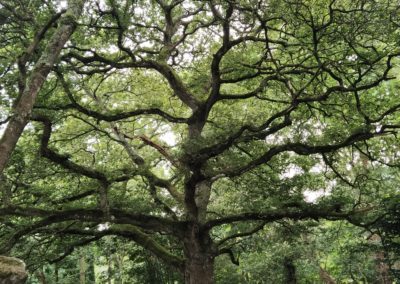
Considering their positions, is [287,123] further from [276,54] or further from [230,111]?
[230,111]

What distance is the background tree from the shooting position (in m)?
7.38

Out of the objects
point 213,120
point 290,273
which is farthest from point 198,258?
point 290,273

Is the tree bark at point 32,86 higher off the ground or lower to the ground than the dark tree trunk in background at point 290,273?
higher

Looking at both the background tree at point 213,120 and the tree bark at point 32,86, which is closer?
the tree bark at point 32,86

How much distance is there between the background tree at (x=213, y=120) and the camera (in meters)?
7.38

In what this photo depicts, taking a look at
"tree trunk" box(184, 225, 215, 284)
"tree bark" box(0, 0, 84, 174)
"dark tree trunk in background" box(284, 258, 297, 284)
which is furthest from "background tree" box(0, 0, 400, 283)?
"dark tree trunk in background" box(284, 258, 297, 284)

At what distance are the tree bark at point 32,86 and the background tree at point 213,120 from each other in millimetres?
1388

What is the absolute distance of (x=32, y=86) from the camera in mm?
4770

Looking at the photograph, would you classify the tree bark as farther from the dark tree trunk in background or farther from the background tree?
the dark tree trunk in background

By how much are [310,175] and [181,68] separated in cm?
482

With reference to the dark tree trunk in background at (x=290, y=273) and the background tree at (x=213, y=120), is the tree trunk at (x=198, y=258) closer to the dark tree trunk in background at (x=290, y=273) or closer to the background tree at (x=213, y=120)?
the background tree at (x=213, y=120)

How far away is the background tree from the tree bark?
1.39 meters

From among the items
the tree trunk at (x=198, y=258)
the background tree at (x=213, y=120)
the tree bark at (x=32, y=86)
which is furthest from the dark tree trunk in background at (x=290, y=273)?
the tree bark at (x=32, y=86)

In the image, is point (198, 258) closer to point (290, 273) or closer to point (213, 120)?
point (213, 120)
